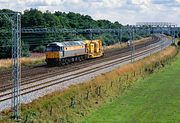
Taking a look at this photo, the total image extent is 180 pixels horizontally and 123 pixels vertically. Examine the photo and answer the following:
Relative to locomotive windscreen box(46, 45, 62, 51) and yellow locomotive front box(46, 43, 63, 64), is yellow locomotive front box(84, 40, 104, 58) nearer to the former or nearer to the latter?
locomotive windscreen box(46, 45, 62, 51)

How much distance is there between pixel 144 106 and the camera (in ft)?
119

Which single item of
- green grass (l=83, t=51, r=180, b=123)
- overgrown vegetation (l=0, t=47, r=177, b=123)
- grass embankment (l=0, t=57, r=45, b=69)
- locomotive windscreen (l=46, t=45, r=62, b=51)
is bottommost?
green grass (l=83, t=51, r=180, b=123)

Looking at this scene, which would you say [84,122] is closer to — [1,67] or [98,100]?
[98,100]

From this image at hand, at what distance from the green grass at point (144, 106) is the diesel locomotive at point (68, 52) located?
673 inches

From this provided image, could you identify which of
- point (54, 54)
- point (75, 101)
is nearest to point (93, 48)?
point (54, 54)

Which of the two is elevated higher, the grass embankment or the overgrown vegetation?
the grass embankment

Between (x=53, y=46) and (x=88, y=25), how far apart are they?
61.7 meters

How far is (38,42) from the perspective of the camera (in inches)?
3777

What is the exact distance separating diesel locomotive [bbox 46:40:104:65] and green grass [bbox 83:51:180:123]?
1711 centimetres

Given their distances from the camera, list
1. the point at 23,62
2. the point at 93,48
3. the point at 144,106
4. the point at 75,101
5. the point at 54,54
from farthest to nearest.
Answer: the point at 93,48, the point at 23,62, the point at 54,54, the point at 144,106, the point at 75,101

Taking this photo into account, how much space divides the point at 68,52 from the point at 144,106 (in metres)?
33.6

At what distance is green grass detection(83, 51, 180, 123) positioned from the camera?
31.0 meters

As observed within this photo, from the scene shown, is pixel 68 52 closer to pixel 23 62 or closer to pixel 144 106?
pixel 23 62

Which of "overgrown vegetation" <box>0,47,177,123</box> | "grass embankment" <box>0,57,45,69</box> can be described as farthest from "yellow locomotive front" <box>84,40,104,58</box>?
"overgrown vegetation" <box>0,47,177,123</box>
